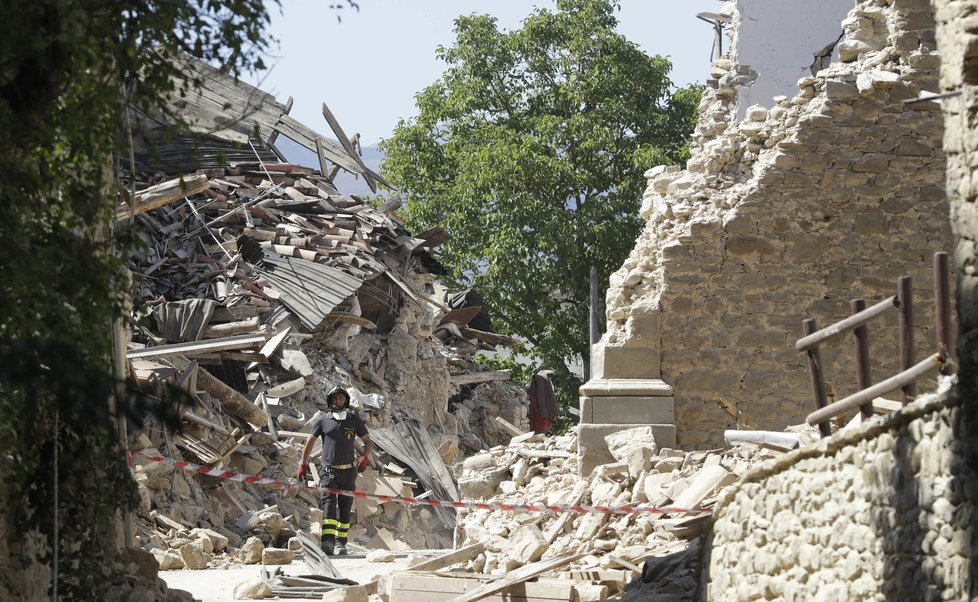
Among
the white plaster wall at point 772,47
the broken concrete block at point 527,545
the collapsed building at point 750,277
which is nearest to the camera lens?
the broken concrete block at point 527,545

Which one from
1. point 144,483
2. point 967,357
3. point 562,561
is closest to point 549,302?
point 144,483

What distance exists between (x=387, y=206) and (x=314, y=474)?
844cm

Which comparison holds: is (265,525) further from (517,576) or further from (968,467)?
(968,467)

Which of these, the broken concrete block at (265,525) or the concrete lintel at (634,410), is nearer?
the concrete lintel at (634,410)

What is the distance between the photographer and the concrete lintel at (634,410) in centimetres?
1112

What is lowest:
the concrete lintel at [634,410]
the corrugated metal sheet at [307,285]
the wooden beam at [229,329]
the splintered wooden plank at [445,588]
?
the splintered wooden plank at [445,588]

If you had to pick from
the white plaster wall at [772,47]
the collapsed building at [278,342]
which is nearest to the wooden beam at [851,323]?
the collapsed building at [278,342]

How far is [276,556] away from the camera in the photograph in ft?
39.7

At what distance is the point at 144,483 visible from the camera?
1352 cm

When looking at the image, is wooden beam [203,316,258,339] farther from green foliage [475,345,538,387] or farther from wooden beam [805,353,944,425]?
green foliage [475,345,538,387]

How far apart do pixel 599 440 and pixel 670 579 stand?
253 centimetres

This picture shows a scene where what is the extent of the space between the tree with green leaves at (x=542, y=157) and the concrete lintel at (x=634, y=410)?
49.8ft

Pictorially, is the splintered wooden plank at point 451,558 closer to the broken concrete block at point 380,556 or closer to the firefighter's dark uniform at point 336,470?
the broken concrete block at point 380,556

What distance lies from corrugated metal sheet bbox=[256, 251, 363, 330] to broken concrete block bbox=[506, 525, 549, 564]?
8.28 meters
